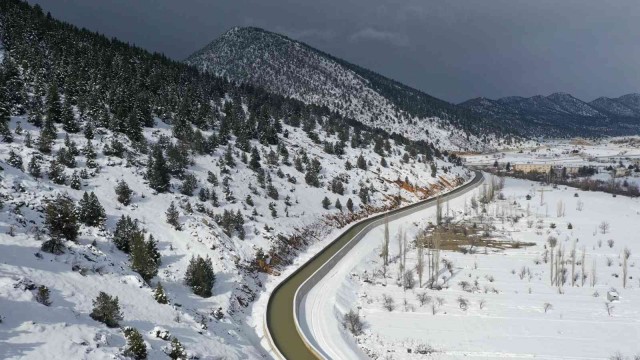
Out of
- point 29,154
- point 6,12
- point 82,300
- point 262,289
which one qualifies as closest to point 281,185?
point 262,289

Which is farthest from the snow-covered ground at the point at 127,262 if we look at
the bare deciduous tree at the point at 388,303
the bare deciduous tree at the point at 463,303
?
the bare deciduous tree at the point at 463,303

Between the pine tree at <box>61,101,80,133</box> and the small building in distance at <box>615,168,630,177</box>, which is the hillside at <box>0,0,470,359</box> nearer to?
the pine tree at <box>61,101,80,133</box>

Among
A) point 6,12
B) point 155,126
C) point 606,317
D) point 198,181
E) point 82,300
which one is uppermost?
point 6,12

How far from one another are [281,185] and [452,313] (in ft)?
110

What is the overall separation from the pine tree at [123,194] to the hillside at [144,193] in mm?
142

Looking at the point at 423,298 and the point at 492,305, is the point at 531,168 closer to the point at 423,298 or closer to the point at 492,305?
the point at 492,305

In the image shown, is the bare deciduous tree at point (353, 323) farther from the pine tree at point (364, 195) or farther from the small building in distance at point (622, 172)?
the small building in distance at point (622, 172)

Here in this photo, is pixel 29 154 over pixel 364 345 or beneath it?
over

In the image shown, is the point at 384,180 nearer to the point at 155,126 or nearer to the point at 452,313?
the point at 155,126

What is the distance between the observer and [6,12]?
72.4 metres

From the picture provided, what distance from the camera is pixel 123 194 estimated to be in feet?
133

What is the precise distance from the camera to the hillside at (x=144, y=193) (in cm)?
2133

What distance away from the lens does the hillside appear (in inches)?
840

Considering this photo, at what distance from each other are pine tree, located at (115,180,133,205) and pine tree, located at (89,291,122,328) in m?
21.1
